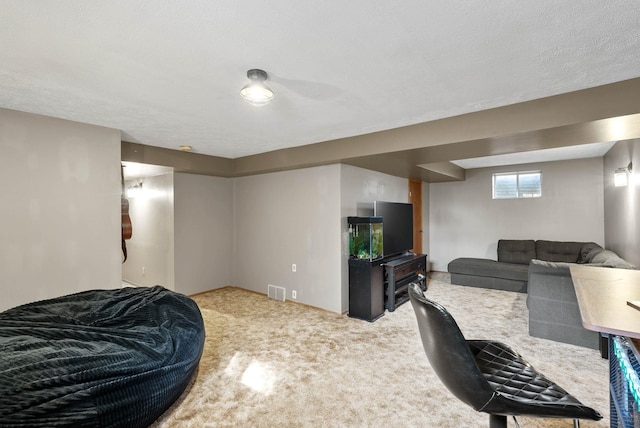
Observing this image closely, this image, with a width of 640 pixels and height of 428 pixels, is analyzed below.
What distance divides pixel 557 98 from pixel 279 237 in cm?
383

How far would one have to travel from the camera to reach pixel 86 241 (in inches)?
122

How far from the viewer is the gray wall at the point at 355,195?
4.16m

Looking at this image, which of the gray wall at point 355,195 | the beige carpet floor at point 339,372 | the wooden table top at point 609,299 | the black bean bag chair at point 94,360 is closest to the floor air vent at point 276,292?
the beige carpet floor at point 339,372

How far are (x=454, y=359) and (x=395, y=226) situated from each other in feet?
11.9

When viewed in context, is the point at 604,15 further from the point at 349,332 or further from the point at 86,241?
the point at 86,241

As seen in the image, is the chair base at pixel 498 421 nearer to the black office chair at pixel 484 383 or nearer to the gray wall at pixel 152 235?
the black office chair at pixel 484 383

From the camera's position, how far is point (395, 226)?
4781 millimetres

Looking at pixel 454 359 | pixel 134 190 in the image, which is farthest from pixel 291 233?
pixel 454 359

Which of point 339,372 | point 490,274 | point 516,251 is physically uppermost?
point 516,251

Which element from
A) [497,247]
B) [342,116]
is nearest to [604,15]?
[342,116]

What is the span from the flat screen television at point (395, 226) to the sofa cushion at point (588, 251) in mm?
2631

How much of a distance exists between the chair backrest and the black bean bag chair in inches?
68.8

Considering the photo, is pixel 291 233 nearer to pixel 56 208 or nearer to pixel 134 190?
pixel 56 208

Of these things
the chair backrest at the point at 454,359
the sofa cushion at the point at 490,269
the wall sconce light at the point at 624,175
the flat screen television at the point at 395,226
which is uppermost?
the wall sconce light at the point at 624,175
